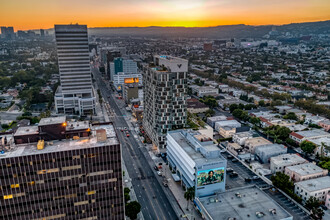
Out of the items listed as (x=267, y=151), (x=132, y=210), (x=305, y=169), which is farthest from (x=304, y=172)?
(x=132, y=210)

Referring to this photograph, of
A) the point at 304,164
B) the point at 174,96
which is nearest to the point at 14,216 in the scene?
the point at 174,96

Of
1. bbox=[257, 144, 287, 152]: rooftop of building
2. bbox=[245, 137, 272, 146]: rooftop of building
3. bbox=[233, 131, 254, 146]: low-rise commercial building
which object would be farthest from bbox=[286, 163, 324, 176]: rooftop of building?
bbox=[233, 131, 254, 146]: low-rise commercial building

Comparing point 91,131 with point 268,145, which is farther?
point 268,145

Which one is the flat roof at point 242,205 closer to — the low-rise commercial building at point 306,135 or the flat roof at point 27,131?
the flat roof at point 27,131

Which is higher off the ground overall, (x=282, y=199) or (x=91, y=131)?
(x=91, y=131)

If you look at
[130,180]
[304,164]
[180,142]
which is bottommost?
[130,180]

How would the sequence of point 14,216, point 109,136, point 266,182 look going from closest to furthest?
point 14,216 < point 109,136 < point 266,182

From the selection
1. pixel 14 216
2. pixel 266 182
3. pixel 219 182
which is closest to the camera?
pixel 14 216

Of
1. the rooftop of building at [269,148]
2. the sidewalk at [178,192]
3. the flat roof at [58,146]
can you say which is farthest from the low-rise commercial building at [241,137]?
the flat roof at [58,146]

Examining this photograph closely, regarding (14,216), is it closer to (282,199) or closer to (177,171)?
(177,171)
